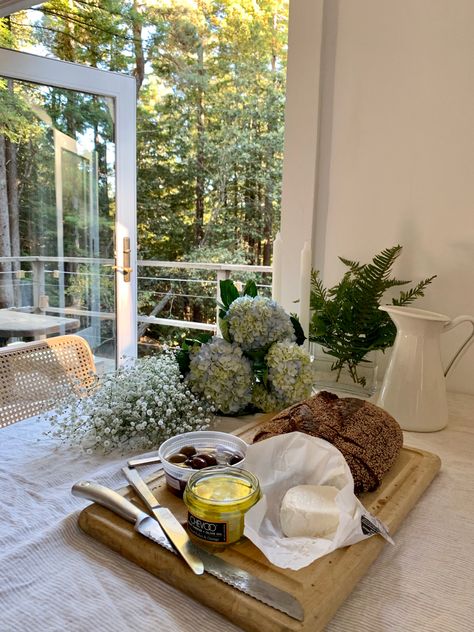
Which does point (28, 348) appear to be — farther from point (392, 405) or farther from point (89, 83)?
point (89, 83)

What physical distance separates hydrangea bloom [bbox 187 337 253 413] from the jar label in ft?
1.28

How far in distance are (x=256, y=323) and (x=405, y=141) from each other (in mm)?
656

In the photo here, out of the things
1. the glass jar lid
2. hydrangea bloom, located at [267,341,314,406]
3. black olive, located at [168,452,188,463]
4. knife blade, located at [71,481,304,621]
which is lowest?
knife blade, located at [71,481,304,621]

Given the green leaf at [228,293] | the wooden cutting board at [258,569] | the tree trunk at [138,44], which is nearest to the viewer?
the wooden cutting board at [258,569]

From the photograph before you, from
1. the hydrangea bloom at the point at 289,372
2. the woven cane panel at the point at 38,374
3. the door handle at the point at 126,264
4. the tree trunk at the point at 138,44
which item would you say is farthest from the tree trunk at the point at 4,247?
the tree trunk at the point at 138,44

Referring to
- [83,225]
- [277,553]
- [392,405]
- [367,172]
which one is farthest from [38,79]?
[277,553]

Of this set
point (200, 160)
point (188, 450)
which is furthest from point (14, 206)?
point (200, 160)

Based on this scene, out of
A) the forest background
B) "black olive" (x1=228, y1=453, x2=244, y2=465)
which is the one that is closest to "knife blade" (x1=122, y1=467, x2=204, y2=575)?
"black olive" (x1=228, y1=453, x2=244, y2=465)

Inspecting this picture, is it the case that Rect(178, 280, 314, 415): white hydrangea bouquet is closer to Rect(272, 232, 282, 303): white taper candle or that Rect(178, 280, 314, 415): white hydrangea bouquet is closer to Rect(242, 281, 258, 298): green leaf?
Rect(242, 281, 258, 298): green leaf

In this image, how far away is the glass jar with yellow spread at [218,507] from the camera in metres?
0.49

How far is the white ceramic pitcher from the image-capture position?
2.87 ft

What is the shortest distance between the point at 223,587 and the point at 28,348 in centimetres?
87

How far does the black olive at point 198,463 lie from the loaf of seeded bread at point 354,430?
0.11m

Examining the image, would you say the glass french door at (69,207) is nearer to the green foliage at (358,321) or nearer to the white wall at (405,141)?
the white wall at (405,141)
